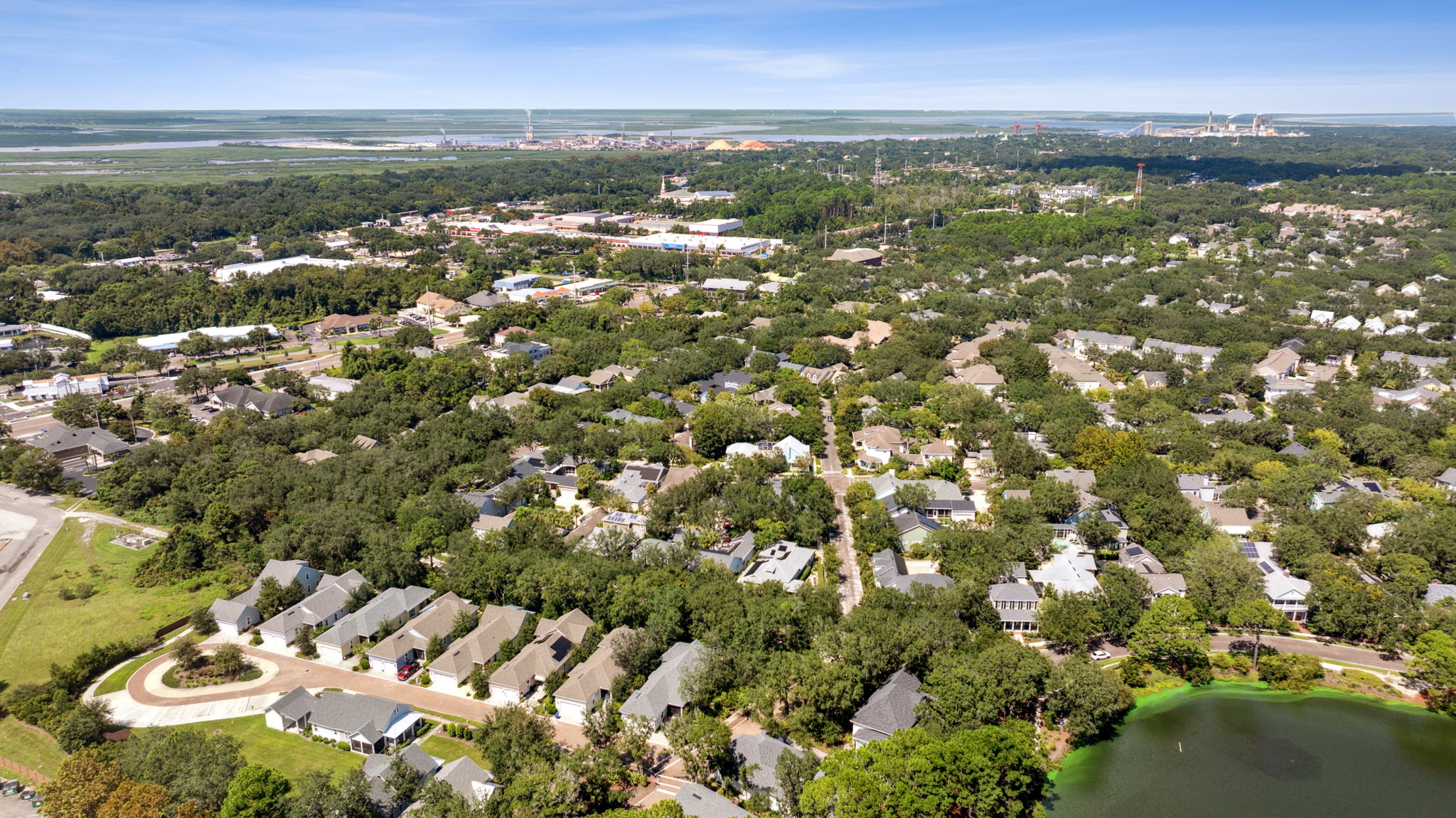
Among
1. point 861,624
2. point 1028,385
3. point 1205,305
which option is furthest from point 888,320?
point 861,624

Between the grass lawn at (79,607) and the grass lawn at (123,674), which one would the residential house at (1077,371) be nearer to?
the grass lawn at (79,607)

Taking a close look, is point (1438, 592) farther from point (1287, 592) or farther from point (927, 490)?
point (927, 490)

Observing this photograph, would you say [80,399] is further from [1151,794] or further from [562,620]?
[1151,794]

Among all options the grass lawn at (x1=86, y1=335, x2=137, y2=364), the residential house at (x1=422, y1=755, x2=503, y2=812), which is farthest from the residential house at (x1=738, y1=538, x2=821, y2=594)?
the grass lawn at (x1=86, y1=335, x2=137, y2=364)

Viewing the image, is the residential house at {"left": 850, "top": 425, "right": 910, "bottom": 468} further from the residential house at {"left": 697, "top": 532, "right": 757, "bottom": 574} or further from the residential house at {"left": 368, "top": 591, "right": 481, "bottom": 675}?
the residential house at {"left": 368, "top": 591, "right": 481, "bottom": 675}

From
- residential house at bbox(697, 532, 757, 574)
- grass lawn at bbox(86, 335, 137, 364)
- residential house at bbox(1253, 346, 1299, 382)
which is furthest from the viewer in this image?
grass lawn at bbox(86, 335, 137, 364)

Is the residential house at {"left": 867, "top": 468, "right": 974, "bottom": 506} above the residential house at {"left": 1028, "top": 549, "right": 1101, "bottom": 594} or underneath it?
above
